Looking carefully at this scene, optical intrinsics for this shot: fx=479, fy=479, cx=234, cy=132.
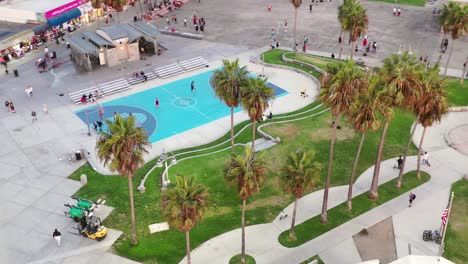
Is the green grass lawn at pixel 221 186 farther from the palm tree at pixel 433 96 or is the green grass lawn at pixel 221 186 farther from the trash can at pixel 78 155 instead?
the palm tree at pixel 433 96

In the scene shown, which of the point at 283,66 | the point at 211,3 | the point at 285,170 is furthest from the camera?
the point at 211,3

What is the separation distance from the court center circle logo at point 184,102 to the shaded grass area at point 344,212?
27216mm

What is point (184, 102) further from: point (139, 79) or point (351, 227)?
point (351, 227)

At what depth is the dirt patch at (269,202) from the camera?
44.1 m

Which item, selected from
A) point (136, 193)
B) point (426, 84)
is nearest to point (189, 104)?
point (136, 193)

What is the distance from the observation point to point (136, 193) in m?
45.8

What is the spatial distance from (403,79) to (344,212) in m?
13.1

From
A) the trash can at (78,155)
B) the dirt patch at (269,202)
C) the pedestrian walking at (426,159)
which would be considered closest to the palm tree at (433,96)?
the pedestrian walking at (426,159)

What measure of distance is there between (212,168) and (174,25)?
49368mm

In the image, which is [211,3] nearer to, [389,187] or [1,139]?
[1,139]

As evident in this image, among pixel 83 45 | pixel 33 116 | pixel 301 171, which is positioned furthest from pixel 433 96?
pixel 83 45

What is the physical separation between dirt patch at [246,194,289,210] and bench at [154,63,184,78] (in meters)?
32.8

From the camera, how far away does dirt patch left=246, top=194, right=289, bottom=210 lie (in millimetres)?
44062

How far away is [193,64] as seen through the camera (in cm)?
7431
